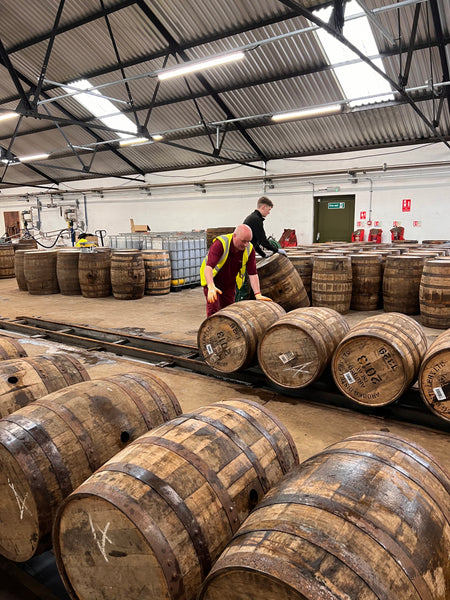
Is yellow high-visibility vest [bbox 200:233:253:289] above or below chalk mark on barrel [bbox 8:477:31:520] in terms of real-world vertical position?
above

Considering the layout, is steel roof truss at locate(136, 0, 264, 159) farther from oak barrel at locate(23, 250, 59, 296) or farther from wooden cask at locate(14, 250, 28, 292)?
wooden cask at locate(14, 250, 28, 292)

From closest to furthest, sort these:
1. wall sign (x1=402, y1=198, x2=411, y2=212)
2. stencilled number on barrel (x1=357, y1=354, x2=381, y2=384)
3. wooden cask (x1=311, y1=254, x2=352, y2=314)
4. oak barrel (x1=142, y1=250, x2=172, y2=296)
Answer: stencilled number on barrel (x1=357, y1=354, x2=381, y2=384) → wooden cask (x1=311, y1=254, x2=352, y2=314) → oak barrel (x1=142, y1=250, x2=172, y2=296) → wall sign (x1=402, y1=198, x2=411, y2=212)

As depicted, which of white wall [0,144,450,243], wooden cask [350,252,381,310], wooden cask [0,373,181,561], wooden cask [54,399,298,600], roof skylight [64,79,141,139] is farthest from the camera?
roof skylight [64,79,141,139]

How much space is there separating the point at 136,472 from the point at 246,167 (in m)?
18.1

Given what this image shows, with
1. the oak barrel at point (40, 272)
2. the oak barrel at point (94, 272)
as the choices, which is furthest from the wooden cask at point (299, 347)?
A: the oak barrel at point (40, 272)

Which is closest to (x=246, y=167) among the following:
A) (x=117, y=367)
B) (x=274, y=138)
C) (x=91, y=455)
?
(x=274, y=138)

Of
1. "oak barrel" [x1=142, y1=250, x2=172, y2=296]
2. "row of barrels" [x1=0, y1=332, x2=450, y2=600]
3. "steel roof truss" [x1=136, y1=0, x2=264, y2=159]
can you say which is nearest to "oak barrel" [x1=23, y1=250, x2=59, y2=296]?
"oak barrel" [x1=142, y1=250, x2=172, y2=296]

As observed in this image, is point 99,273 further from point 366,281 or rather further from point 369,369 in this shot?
point 369,369

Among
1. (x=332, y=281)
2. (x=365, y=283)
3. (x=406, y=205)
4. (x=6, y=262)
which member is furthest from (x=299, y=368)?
(x=6, y=262)

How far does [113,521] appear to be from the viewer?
1.54 m

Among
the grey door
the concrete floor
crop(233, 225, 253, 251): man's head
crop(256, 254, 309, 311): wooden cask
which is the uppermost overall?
the grey door

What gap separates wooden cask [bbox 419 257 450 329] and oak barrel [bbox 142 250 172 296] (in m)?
6.46

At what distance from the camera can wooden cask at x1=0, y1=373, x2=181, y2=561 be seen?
1957mm

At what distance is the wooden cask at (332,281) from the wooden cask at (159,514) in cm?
550
